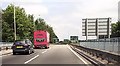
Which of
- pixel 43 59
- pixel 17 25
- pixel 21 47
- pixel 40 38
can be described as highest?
pixel 17 25

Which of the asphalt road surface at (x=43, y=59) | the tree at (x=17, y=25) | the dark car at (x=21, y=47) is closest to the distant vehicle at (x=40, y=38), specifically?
the dark car at (x=21, y=47)

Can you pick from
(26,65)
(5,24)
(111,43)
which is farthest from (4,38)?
(26,65)

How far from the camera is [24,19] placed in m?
88.3

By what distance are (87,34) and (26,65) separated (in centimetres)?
2015

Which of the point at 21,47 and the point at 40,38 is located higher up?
the point at 40,38

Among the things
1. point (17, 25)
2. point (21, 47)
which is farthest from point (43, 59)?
point (17, 25)

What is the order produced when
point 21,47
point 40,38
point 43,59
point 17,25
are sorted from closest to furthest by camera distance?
point 43,59 → point 21,47 → point 40,38 → point 17,25

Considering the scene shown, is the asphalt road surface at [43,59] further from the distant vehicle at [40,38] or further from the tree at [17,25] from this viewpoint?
the tree at [17,25]

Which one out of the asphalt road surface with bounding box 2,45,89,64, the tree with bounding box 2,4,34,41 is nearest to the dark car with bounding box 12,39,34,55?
the asphalt road surface with bounding box 2,45,89,64

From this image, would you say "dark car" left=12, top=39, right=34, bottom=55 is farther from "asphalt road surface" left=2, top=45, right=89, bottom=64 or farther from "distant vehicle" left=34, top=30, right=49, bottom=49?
"distant vehicle" left=34, top=30, right=49, bottom=49

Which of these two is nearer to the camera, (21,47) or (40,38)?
(21,47)

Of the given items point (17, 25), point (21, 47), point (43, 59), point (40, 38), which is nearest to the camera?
point (43, 59)

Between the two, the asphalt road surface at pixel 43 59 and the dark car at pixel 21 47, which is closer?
the asphalt road surface at pixel 43 59

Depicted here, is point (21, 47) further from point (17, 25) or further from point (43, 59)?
point (17, 25)
